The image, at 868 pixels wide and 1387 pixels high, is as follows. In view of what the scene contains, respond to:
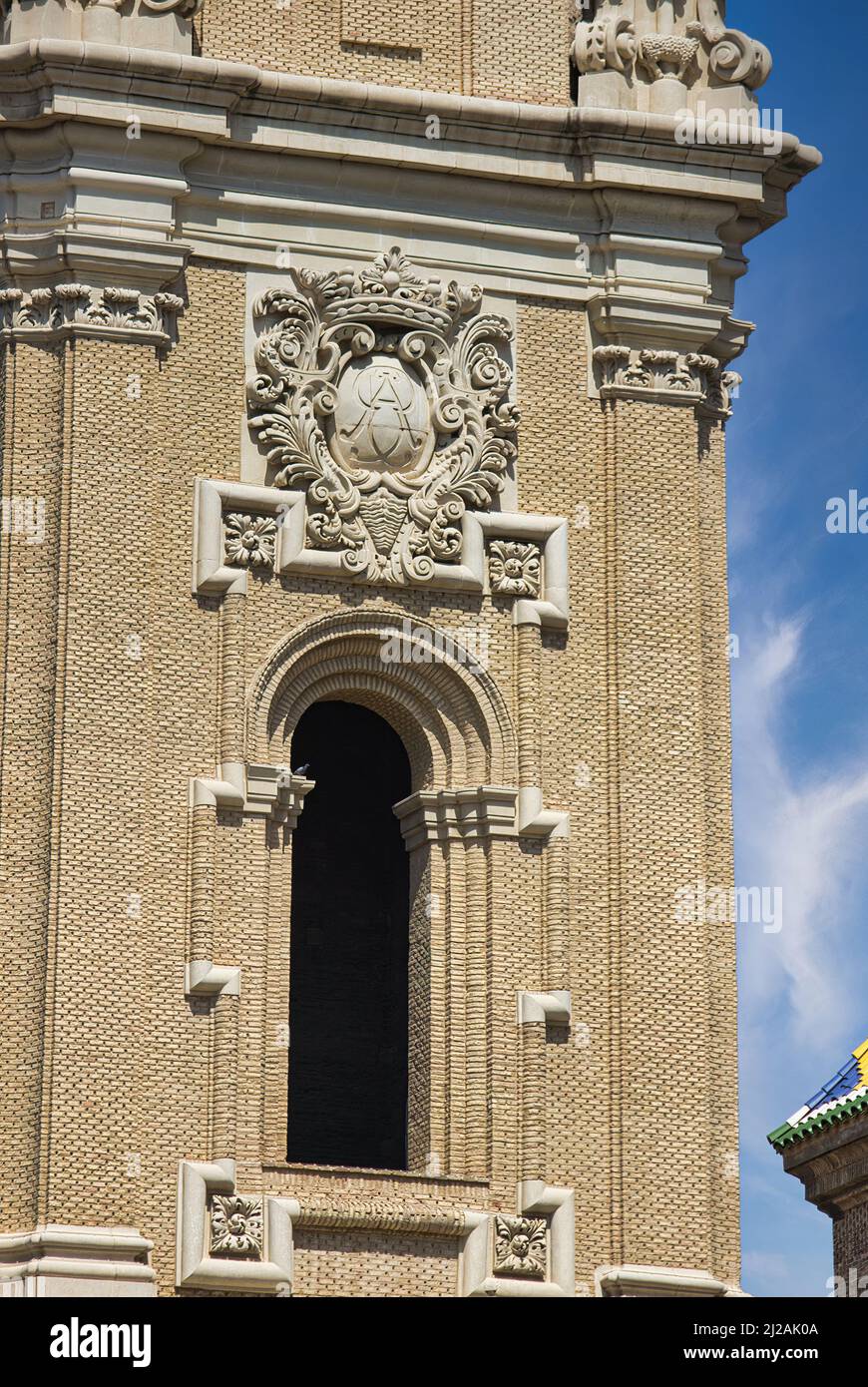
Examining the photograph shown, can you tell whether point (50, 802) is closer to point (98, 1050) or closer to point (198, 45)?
point (98, 1050)

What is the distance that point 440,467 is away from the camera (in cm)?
5031

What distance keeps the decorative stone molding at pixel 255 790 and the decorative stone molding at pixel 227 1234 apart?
372 cm

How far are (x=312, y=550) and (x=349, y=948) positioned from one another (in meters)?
5.01

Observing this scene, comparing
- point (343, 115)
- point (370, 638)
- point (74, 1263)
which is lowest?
point (74, 1263)

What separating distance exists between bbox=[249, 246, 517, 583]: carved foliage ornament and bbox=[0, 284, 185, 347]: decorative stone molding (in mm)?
1154

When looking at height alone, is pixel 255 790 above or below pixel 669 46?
below

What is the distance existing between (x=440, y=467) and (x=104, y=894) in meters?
6.11

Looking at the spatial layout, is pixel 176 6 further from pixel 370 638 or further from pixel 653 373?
pixel 370 638

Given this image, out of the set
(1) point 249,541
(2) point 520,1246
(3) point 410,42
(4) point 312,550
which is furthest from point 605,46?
(2) point 520,1246

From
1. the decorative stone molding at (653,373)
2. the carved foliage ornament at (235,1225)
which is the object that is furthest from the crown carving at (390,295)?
the carved foliage ornament at (235,1225)

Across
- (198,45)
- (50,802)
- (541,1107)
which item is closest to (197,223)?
(198,45)

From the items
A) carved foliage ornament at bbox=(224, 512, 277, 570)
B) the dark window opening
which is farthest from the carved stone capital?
the dark window opening

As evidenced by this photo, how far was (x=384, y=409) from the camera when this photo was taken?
165ft

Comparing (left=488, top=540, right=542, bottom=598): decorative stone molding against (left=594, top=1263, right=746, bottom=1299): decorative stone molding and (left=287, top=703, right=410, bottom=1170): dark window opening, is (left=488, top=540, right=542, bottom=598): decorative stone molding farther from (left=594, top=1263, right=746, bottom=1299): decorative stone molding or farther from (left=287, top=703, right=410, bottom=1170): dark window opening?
(left=594, top=1263, right=746, bottom=1299): decorative stone molding
